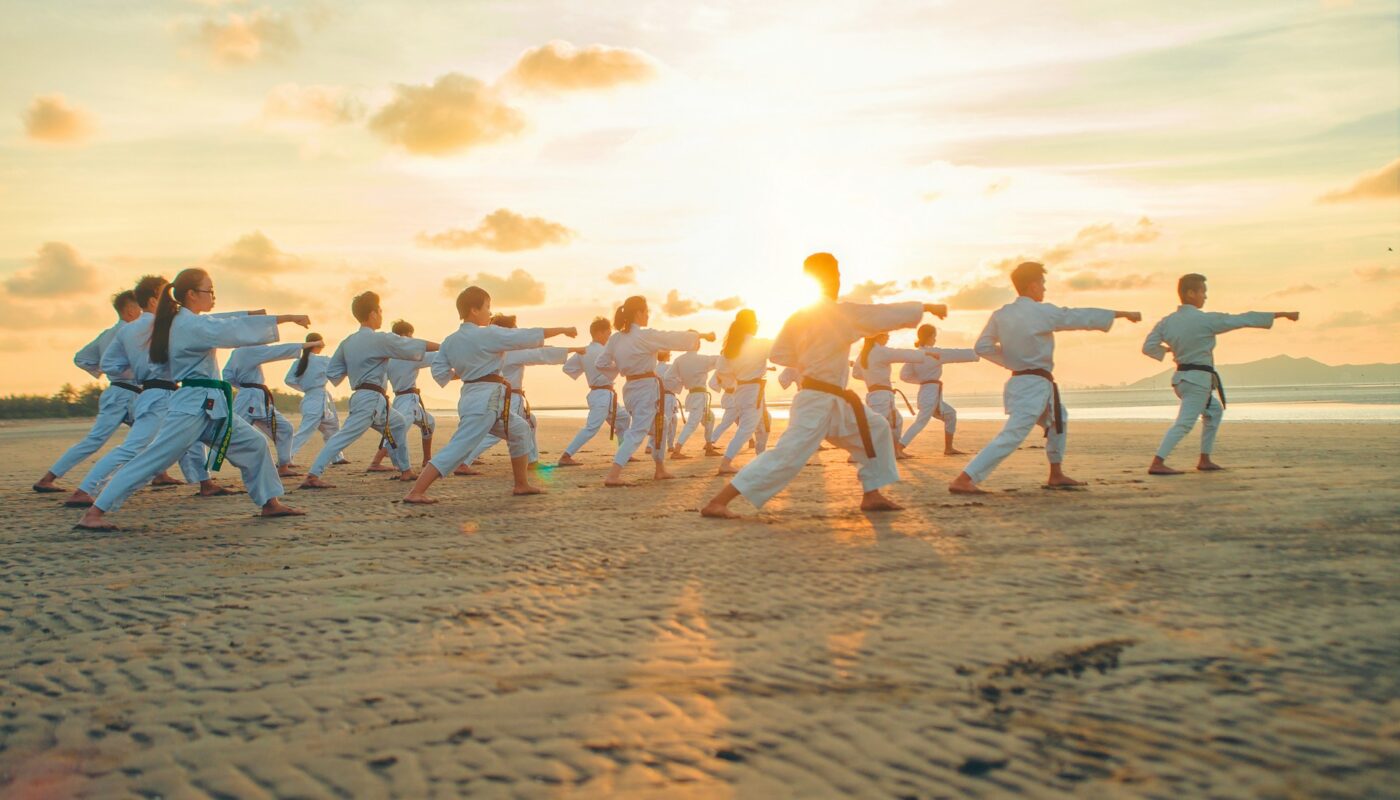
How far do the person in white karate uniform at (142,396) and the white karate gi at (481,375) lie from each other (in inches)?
82.8

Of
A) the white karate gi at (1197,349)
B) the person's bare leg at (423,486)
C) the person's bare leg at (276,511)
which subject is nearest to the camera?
the person's bare leg at (276,511)

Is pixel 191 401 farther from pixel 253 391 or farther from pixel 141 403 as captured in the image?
pixel 253 391

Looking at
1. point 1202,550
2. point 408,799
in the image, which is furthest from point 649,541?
point 408,799

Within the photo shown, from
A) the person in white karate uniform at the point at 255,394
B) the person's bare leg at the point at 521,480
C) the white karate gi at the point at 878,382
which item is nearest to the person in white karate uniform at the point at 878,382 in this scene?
the white karate gi at the point at 878,382

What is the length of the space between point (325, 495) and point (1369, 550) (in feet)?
29.1

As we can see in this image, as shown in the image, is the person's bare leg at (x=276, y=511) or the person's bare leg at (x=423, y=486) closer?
the person's bare leg at (x=276, y=511)

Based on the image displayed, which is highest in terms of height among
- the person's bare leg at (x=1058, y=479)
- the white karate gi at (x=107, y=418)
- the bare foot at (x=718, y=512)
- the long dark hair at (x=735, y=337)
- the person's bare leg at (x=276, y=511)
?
the long dark hair at (x=735, y=337)

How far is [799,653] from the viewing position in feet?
10.4

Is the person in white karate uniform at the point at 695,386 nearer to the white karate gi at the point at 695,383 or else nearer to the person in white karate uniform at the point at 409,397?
the white karate gi at the point at 695,383

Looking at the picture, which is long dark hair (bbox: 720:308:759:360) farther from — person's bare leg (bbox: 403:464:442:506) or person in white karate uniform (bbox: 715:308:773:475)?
person's bare leg (bbox: 403:464:442:506)

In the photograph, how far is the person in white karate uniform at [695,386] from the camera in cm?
1435

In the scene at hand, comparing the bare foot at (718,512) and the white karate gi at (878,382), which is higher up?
the white karate gi at (878,382)

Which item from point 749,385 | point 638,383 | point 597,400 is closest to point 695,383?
point 597,400

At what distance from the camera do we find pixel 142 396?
7.70 meters
